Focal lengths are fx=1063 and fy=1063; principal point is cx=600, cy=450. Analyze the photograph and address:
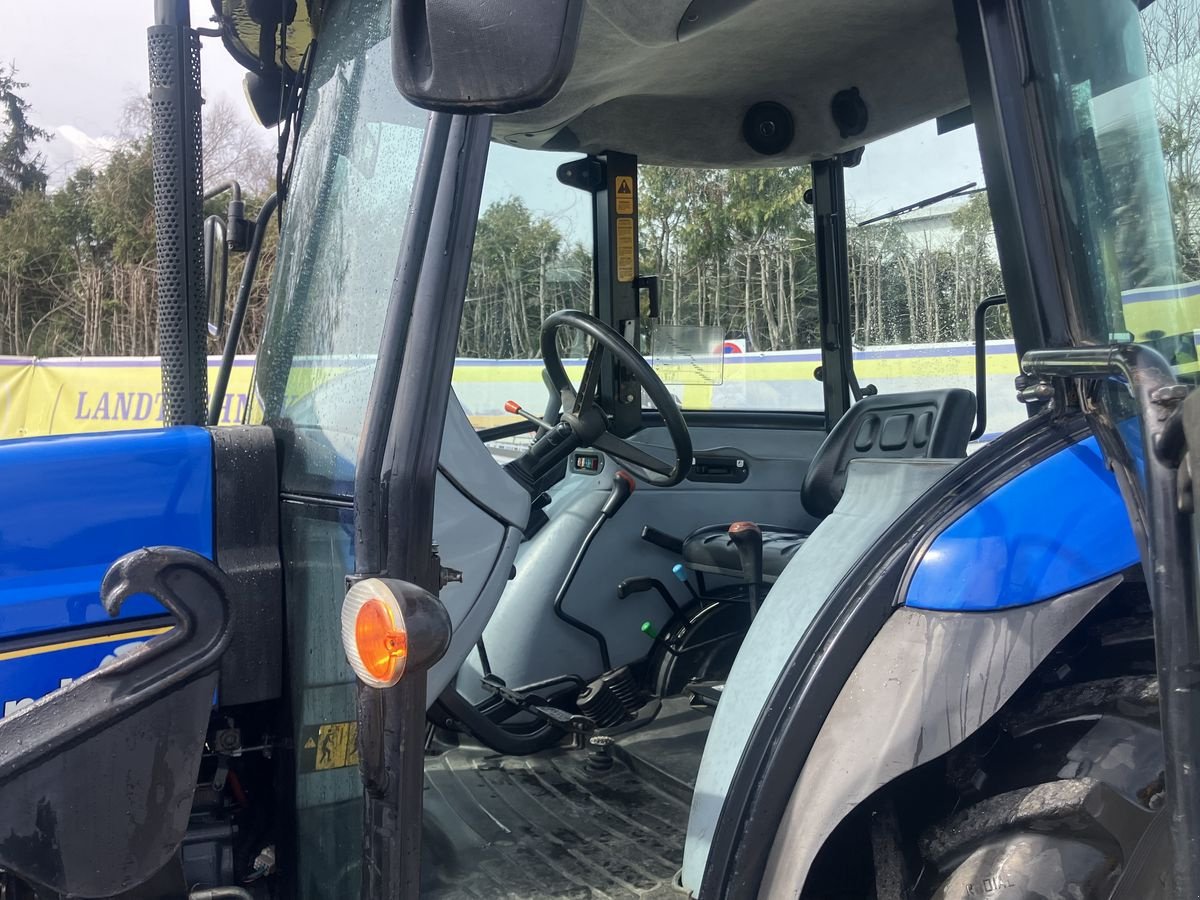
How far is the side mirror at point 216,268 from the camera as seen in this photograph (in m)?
1.92

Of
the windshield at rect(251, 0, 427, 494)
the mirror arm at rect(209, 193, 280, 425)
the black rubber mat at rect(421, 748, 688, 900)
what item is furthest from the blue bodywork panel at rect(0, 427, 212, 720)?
the black rubber mat at rect(421, 748, 688, 900)

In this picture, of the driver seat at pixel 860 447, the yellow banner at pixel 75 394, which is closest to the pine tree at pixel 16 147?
the yellow banner at pixel 75 394

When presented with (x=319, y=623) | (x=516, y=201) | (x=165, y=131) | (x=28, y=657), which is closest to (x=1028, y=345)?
(x=319, y=623)

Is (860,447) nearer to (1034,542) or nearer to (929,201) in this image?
(929,201)

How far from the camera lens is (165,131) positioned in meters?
1.58

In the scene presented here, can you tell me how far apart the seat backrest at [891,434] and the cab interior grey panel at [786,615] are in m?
0.85

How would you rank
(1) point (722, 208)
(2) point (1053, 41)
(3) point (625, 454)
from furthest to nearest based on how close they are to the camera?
(1) point (722, 208) < (3) point (625, 454) < (2) point (1053, 41)

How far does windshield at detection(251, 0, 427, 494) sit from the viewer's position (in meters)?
1.45

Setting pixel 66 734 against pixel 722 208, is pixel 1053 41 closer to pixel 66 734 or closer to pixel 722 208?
pixel 66 734

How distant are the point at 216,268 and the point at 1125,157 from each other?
150cm

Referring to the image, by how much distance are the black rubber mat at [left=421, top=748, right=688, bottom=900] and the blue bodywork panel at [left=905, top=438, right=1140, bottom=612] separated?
964 millimetres

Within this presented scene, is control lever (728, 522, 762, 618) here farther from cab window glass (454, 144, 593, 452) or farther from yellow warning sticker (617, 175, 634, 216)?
yellow warning sticker (617, 175, 634, 216)

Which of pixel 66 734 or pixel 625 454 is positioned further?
pixel 625 454

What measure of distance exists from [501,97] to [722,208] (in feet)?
7.23
